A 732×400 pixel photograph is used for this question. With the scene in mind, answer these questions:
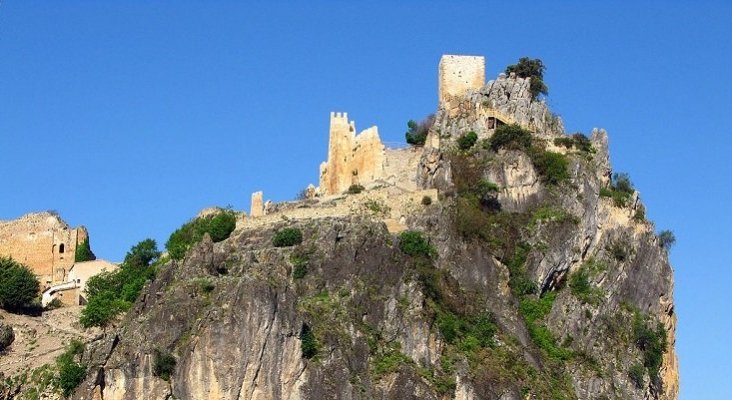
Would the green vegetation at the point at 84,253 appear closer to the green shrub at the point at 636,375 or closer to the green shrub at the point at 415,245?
the green shrub at the point at 415,245

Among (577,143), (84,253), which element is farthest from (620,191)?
(84,253)

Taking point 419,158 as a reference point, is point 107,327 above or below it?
below

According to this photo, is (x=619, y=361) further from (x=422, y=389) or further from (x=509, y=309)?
(x=422, y=389)

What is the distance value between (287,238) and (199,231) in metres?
7.32

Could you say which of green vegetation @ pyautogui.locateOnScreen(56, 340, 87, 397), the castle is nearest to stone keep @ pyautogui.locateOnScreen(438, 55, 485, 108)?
the castle

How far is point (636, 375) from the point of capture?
326 feet

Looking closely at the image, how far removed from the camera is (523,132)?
106438mm

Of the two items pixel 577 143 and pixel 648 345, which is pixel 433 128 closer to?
pixel 577 143

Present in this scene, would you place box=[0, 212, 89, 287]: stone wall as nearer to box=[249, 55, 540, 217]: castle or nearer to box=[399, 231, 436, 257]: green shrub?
box=[249, 55, 540, 217]: castle

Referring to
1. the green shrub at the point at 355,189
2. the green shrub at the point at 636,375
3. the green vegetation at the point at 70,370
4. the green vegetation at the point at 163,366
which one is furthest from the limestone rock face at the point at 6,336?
the green shrub at the point at 636,375

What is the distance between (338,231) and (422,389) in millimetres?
10937

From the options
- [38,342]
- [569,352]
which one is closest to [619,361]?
[569,352]

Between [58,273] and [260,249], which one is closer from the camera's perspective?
[260,249]

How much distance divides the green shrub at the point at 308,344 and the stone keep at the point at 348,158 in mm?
18689
